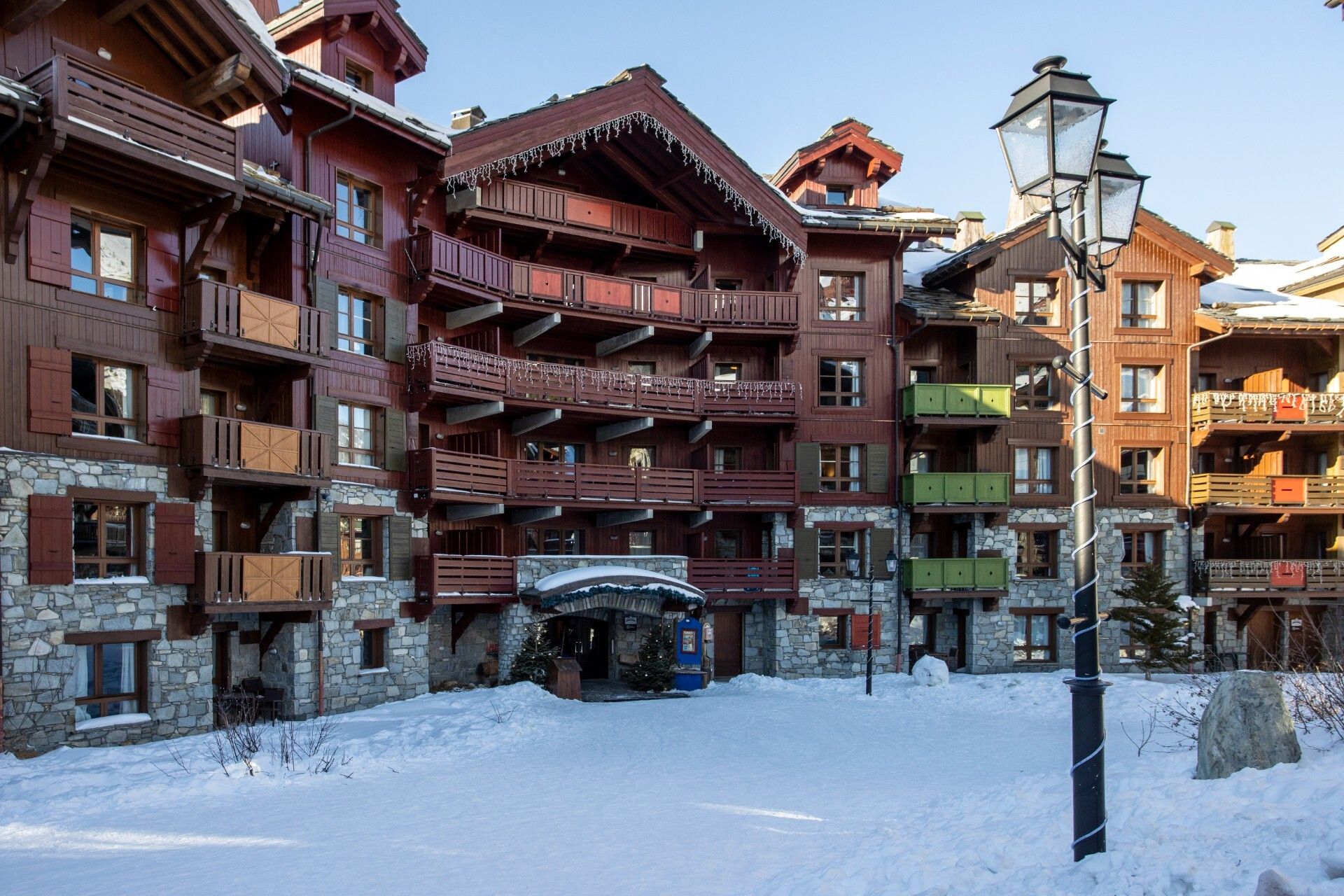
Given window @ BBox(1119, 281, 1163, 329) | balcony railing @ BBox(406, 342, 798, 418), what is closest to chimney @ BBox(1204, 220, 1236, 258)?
window @ BBox(1119, 281, 1163, 329)

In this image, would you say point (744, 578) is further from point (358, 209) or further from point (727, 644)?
point (358, 209)

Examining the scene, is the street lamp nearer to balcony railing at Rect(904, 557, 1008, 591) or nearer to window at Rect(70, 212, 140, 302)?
window at Rect(70, 212, 140, 302)

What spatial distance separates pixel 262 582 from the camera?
21031mm

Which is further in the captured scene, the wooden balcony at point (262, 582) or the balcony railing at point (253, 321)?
the balcony railing at point (253, 321)

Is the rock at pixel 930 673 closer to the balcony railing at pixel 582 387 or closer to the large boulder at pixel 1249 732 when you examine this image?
the balcony railing at pixel 582 387

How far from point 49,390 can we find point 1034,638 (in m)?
29.9

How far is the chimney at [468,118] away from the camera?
32.0 meters

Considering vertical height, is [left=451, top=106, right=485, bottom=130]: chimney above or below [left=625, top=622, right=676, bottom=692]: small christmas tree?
above

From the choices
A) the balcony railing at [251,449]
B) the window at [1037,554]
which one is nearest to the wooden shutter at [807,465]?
the window at [1037,554]

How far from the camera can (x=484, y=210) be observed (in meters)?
29.2

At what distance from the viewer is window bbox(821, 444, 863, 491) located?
111 ft

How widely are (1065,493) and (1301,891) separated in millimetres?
30138

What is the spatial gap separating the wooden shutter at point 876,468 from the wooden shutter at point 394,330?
15.6 meters

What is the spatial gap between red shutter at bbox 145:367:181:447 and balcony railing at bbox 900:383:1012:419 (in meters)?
22.0
